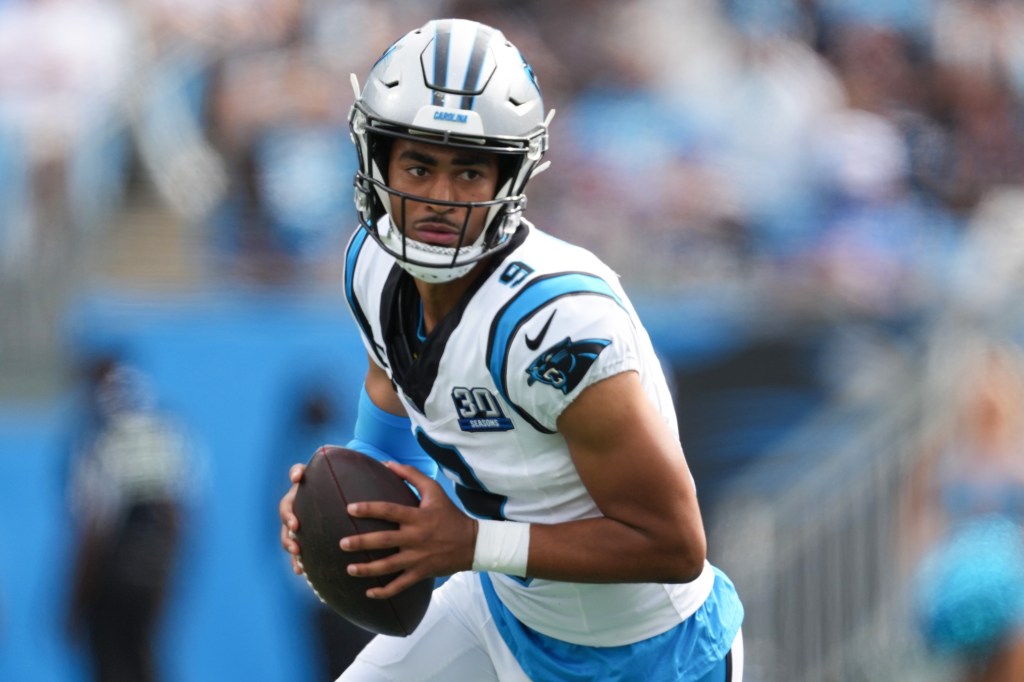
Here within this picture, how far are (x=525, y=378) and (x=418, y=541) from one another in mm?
364


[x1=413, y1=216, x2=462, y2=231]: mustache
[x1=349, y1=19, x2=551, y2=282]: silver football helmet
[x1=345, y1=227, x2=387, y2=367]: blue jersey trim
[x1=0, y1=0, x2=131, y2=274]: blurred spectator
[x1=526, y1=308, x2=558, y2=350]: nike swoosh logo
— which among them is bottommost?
[x1=0, y1=0, x2=131, y2=274]: blurred spectator

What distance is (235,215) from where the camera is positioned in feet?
21.7

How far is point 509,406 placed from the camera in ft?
9.09

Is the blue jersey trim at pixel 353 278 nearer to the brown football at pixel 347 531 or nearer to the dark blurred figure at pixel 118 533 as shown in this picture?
the brown football at pixel 347 531

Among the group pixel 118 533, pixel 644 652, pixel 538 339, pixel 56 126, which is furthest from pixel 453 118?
pixel 56 126

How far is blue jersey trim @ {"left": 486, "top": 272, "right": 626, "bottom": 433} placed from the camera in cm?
270

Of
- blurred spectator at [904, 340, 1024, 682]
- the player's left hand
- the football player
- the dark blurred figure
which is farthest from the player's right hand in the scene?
blurred spectator at [904, 340, 1024, 682]

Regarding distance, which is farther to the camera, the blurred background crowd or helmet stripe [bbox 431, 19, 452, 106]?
the blurred background crowd

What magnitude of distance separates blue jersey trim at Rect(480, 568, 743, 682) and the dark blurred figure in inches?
133

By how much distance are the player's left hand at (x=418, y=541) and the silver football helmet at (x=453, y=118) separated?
0.44 metres

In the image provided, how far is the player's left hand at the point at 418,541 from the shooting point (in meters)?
2.73

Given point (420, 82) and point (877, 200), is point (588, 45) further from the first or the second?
point (420, 82)

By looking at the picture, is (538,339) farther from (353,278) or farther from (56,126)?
(56,126)

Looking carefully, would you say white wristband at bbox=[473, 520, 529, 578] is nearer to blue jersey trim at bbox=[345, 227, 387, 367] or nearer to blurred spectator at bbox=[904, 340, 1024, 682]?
blue jersey trim at bbox=[345, 227, 387, 367]
